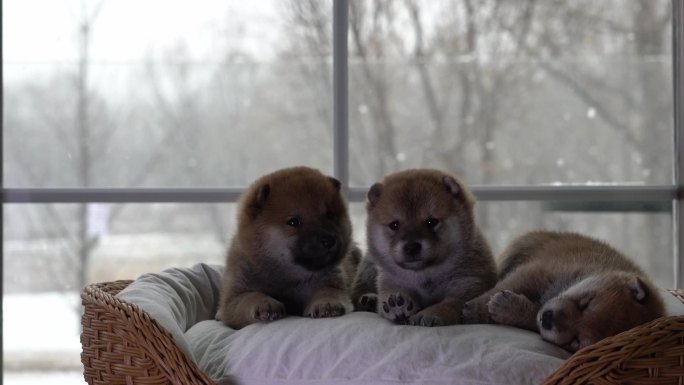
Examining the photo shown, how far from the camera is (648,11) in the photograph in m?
4.79

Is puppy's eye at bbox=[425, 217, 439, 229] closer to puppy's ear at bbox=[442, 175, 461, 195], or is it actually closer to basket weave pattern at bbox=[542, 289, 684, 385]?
puppy's ear at bbox=[442, 175, 461, 195]

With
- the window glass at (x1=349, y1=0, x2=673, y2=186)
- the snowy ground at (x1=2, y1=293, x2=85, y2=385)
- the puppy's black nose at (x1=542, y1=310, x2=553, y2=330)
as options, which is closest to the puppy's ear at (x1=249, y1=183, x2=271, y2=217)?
the puppy's black nose at (x1=542, y1=310, x2=553, y2=330)

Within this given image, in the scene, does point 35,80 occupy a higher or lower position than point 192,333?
higher

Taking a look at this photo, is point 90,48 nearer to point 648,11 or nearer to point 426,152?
point 426,152

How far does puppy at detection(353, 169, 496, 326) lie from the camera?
2.66m

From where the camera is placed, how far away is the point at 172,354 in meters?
2.33

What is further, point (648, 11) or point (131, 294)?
point (648, 11)

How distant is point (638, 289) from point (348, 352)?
34.0 inches

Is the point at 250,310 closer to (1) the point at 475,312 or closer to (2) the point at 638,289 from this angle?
(1) the point at 475,312

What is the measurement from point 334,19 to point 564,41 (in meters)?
1.53

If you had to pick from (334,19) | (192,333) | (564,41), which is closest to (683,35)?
(564,41)

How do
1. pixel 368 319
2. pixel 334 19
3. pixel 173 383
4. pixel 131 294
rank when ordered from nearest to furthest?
pixel 173 383 → pixel 368 319 → pixel 131 294 → pixel 334 19

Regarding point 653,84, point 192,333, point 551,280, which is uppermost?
point 653,84

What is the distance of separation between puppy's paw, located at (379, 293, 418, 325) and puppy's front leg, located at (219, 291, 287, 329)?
359 millimetres
